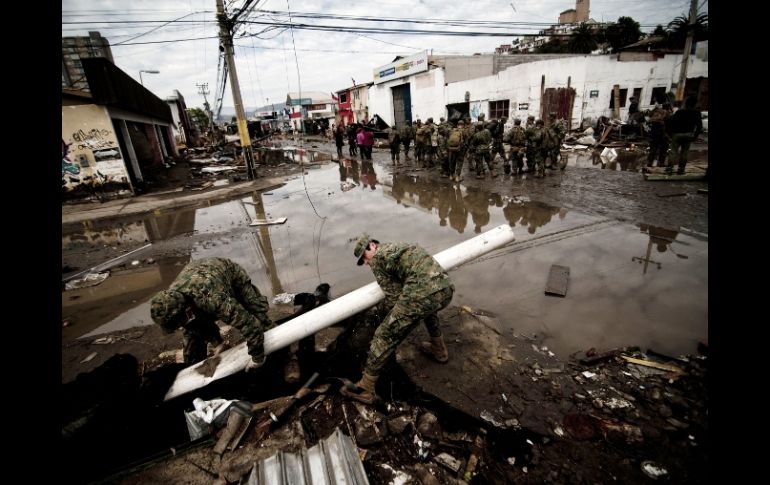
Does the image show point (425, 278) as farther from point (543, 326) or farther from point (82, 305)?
point (82, 305)

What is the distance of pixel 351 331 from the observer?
3447 mm

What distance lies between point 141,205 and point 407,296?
385 inches

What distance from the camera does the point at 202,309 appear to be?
268cm

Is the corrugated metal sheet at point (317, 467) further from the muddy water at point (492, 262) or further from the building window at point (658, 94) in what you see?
the building window at point (658, 94)

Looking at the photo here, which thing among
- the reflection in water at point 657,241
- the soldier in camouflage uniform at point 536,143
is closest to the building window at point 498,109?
the soldier in camouflage uniform at point 536,143

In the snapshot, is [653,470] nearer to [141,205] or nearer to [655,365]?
[655,365]

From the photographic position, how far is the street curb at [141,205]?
27.8 feet

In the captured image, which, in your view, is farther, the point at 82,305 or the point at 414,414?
the point at 82,305

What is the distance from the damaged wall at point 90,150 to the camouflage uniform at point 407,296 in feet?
36.2

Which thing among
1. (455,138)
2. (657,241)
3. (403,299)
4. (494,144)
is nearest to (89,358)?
(403,299)
